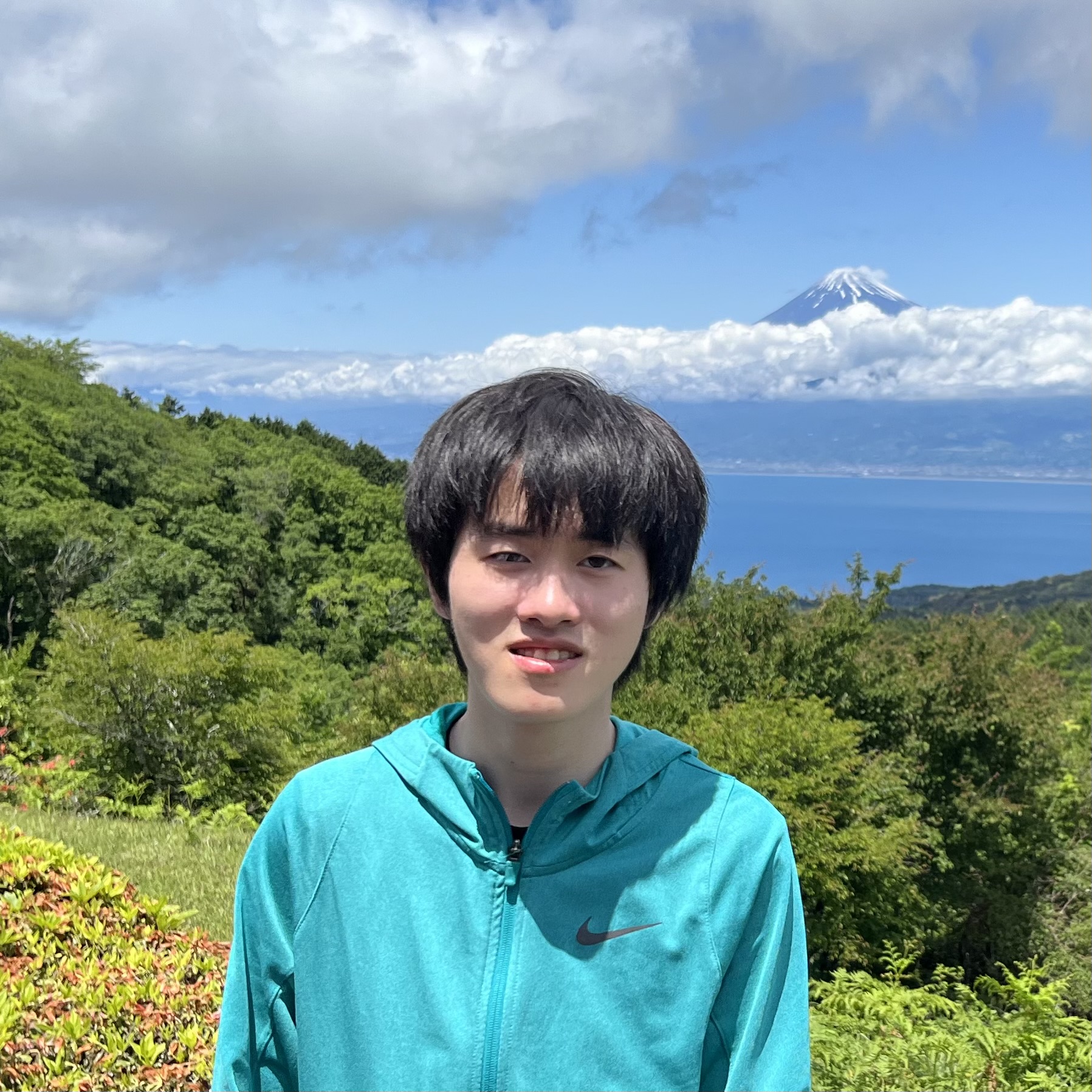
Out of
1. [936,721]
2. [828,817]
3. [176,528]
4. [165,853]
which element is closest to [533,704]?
[165,853]

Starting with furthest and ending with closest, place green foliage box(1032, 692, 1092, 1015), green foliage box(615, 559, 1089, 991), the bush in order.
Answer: green foliage box(1032, 692, 1092, 1015)
green foliage box(615, 559, 1089, 991)
the bush

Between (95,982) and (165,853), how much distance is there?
443cm

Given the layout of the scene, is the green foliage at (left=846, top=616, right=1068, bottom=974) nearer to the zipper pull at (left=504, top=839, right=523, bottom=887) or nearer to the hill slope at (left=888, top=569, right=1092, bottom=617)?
the zipper pull at (left=504, top=839, right=523, bottom=887)

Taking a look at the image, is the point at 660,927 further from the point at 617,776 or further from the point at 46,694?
the point at 46,694

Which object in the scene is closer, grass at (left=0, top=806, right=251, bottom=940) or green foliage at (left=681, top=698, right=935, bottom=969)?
grass at (left=0, top=806, right=251, bottom=940)

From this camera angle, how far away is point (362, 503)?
4731cm

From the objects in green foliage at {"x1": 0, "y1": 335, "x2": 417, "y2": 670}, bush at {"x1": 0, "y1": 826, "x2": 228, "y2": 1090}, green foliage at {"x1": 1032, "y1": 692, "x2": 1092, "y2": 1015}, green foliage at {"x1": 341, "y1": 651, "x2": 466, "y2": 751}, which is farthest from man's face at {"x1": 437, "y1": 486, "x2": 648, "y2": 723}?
green foliage at {"x1": 0, "y1": 335, "x2": 417, "y2": 670}

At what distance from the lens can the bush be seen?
319 centimetres

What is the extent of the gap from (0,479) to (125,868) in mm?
28883

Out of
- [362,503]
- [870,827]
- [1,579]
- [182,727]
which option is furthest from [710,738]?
[362,503]

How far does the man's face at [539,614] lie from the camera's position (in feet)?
4.48

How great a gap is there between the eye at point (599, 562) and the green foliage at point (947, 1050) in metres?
3.42

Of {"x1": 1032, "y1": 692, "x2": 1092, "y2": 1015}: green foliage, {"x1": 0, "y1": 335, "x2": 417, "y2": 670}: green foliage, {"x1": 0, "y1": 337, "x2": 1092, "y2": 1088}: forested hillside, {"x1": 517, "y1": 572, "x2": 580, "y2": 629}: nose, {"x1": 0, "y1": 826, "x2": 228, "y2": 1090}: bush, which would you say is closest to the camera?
{"x1": 517, "y1": 572, "x2": 580, "y2": 629}: nose

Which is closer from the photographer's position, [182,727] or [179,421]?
[182,727]
